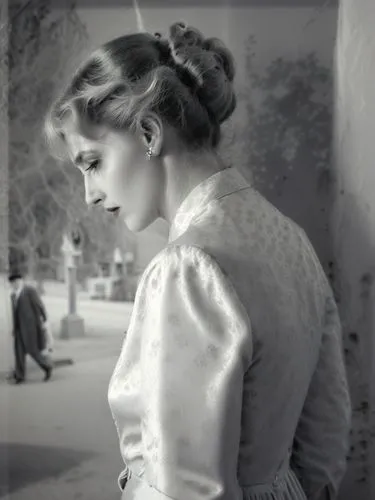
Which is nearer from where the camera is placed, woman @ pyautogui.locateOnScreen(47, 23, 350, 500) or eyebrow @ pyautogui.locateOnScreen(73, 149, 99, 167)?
woman @ pyautogui.locateOnScreen(47, 23, 350, 500)

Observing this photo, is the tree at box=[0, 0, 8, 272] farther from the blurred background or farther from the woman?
the woman

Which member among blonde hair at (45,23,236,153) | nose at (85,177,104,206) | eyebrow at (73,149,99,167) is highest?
blonde hair at (45,23,236,153)

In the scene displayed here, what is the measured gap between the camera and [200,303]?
61 centimetres

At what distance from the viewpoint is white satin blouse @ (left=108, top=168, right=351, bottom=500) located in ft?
1.99

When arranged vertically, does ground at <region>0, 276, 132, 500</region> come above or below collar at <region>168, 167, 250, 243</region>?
below

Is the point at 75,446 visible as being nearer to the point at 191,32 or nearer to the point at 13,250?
the point at 13,250

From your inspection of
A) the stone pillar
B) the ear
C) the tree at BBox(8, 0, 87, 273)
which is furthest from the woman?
the tree at BBox(8, 0, 87, 273)

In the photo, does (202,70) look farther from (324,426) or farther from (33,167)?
(33,167)

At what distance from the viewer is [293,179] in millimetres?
1470

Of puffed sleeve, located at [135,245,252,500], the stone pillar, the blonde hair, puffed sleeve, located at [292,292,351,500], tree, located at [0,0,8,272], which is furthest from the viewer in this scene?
tree, located at [0,0,8,272]

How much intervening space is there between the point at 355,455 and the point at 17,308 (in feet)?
2.84

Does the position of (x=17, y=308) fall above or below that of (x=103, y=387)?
above

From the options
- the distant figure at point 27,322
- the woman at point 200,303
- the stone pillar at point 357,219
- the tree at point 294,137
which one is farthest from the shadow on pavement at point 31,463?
the woman at point 200,303

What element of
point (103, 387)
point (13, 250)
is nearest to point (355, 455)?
point (103, 387)
